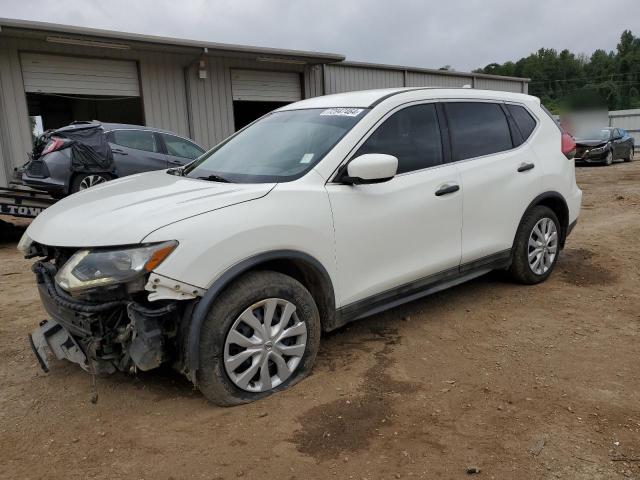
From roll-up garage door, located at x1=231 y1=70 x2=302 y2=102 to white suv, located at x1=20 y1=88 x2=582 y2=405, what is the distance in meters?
11.4

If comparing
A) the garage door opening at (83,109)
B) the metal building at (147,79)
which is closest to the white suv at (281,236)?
the metal building at (147,79)

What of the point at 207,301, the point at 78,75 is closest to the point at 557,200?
the point at 207,301

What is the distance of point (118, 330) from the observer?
275cm

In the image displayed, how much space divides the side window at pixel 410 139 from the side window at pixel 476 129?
0.21 meters

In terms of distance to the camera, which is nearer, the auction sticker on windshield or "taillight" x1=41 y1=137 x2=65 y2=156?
the auction sticker on windshield

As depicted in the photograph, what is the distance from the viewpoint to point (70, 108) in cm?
1784

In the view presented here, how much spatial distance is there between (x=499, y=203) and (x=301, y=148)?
6.01ft

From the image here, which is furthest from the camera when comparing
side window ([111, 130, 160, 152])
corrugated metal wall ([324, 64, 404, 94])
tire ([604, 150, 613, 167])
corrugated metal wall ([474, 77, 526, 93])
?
corrugated metal wall ([474, 77, 526, 93])

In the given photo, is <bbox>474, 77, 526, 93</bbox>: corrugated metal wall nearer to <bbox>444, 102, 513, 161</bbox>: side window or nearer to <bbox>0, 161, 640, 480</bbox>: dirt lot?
<bbox>444, 102, 513, 161</bbox>: side window

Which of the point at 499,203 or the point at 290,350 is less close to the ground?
the point at 499,203

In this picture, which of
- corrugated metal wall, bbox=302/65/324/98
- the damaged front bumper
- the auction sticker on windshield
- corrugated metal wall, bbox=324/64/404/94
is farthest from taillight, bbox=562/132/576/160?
corrugated metal wall, bbox=324/64/404/94

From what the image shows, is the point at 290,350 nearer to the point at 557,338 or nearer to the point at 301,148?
the point at 301,148

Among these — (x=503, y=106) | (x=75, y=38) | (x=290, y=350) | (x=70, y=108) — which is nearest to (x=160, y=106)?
(x=75, y=38)

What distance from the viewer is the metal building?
36.5 ft
